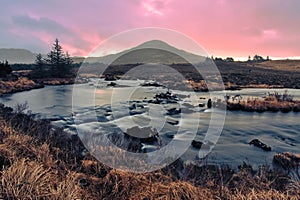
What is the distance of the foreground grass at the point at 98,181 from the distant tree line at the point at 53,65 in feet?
129

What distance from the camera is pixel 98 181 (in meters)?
5.16

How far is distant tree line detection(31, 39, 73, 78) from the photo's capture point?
4384 centimetres

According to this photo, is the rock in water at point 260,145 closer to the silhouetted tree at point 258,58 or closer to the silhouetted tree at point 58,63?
the silhouetted tree at point 58,63

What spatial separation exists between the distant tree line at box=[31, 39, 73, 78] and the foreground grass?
39.4m

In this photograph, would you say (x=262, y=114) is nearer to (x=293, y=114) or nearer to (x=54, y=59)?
(x=293, y=114)

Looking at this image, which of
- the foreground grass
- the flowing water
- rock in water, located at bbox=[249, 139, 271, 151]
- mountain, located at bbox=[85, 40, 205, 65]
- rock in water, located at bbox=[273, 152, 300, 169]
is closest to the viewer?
the foreground grass

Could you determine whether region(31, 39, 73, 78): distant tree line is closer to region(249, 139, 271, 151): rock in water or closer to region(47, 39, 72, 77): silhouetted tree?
region(47, 39, 72, 77): silhouetted tree

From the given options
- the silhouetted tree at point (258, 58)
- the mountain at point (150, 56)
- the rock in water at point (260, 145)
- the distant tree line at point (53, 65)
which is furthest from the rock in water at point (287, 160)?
the silhouetted tree at point (258, 58)

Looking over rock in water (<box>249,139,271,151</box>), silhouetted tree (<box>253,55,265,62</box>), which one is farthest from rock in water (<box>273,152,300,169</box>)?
silhouetted tree (<box>253,55,265,62</box>)

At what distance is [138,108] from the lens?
1825 centimetres

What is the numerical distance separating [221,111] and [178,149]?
926cm

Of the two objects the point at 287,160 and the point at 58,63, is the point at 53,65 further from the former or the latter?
the point at 287,160

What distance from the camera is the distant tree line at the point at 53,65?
144 feet

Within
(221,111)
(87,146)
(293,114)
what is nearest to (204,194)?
(87,146)
